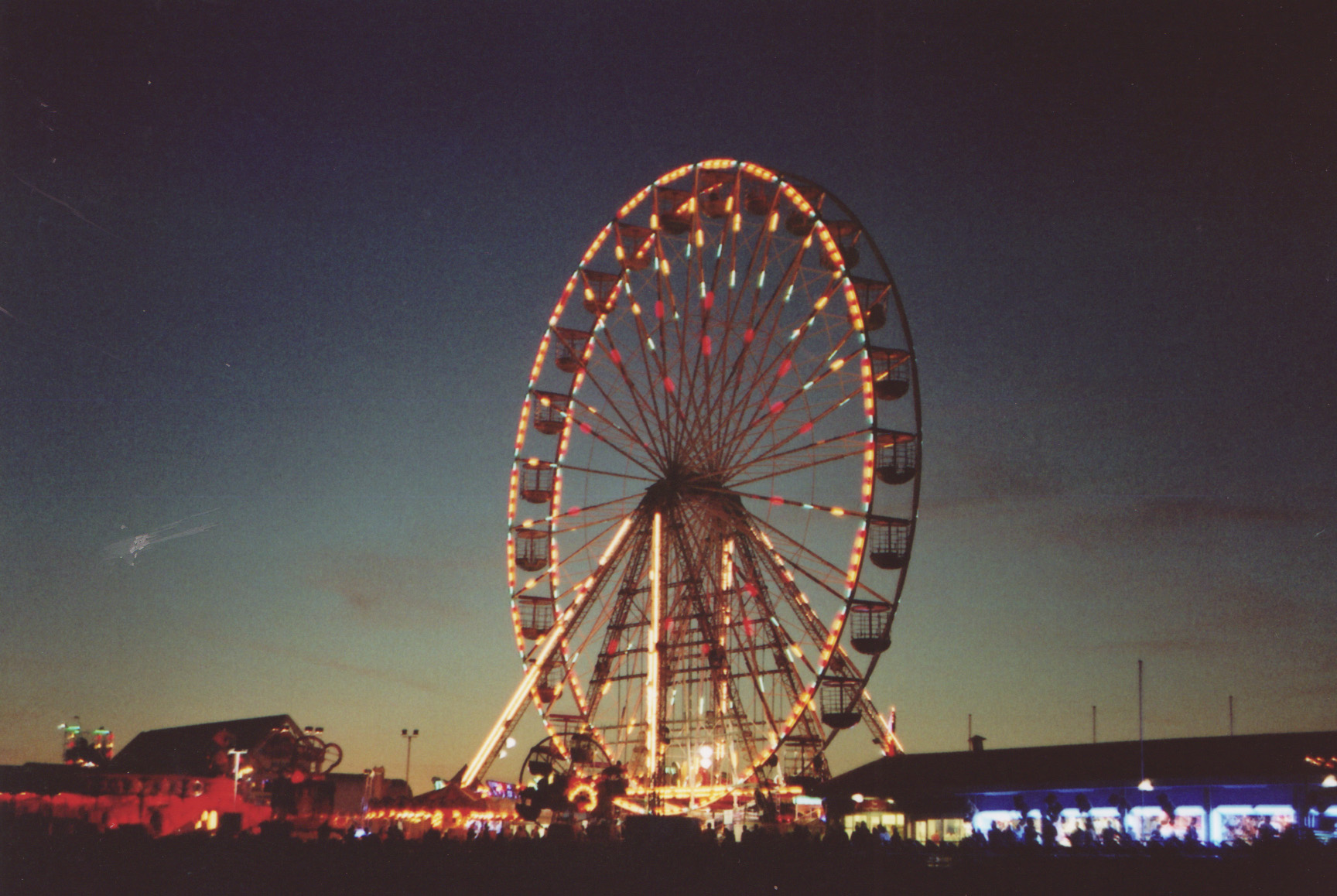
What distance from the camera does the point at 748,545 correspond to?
29578mm

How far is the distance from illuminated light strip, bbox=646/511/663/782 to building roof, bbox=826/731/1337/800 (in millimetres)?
5977

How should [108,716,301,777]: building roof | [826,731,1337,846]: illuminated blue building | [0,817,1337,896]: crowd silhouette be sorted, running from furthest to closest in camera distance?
[108,716,301,777]: building roof, [826,731,1337,846]: illuminated blue building, [0,817,1337,896]: crowd silhouette

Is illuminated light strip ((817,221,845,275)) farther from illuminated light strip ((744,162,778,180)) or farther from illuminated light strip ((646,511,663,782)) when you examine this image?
illuminated light strip ((646,511,663,782))

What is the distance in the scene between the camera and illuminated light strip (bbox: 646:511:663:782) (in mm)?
28906

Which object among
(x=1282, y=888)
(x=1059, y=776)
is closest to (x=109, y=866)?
(x=1282, y=888)

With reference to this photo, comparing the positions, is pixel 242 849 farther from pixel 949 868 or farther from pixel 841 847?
pixel 949 868

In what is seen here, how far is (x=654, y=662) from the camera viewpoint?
29.6 metres

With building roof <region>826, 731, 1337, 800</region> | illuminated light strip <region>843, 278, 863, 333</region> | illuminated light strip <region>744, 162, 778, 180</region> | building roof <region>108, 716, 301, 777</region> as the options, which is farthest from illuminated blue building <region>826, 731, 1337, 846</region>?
building roof <region>108, 716, 301, 777</region>

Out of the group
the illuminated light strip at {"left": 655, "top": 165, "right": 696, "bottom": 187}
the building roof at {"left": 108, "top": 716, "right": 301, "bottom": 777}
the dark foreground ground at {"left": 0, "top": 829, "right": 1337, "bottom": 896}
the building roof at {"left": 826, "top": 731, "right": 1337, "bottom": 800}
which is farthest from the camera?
the building roof at {"left": 108, "top": 716, "right": 301, "bottom": 777}

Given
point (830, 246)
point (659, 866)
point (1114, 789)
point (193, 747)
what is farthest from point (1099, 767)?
point (193, 747)

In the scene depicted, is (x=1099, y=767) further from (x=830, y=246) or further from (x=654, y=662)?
(x=830, y=246)

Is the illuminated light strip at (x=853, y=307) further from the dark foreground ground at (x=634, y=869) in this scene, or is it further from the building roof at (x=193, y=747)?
the building roof at (x=193, y=747)

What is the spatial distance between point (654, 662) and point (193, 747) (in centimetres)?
3190

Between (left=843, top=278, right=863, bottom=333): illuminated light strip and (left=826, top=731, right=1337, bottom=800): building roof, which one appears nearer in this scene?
(left=826, top=731, right=1337, bottom=800): building roof
